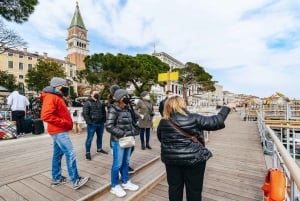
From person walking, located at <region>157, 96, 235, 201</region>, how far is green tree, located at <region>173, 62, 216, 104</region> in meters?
39.0

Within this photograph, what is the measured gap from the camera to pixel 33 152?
4652 millimetres

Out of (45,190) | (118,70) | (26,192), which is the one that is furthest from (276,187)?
(118,70)

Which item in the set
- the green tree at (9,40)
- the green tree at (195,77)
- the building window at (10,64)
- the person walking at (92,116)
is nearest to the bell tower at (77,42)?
the building window at (10,64)

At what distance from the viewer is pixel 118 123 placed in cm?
265

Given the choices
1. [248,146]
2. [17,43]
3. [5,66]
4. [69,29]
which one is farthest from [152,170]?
[69,29]

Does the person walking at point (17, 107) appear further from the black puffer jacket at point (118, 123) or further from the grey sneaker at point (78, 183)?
the black puffer jacket at point (118, 123)

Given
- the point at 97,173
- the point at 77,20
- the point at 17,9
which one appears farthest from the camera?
the point at 77,20

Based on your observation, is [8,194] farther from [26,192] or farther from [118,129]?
[118,129]

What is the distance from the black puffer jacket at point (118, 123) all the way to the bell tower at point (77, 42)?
73.9 m

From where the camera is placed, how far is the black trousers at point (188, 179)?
1.88 metres

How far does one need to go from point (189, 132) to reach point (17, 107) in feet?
21.1

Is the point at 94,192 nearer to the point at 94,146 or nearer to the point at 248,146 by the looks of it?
the point at 94,146

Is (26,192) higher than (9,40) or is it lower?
lower

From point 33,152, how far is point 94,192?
113 inches
